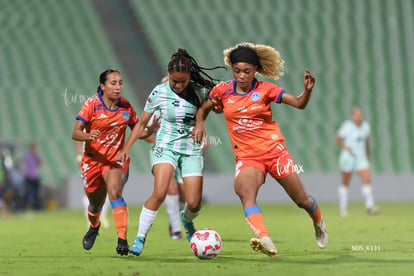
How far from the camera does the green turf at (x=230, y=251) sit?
6906 mm

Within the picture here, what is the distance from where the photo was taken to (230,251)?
882 cm

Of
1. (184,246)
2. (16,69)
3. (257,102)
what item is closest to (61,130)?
(16,69)

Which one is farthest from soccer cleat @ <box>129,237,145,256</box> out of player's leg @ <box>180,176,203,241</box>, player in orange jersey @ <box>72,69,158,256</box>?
player's leg @ <box>180,176,203,241</box>

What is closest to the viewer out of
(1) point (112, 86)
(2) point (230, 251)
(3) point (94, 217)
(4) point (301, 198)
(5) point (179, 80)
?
(4) point (301, 198)

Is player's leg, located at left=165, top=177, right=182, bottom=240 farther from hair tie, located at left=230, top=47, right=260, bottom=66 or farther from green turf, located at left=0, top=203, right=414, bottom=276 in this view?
hair tie, located at left=230, top=47, right=260, bottom=66

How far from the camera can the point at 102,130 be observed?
8648 millimetres

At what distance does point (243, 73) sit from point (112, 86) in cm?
153

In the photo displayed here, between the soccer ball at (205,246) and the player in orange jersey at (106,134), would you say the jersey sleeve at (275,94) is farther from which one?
the player in orange jersey at (106,134)

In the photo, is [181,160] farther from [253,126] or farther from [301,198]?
[301,198]

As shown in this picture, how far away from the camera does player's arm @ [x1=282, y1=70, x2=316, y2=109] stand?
739 cm

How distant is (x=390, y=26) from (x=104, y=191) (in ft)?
66.6

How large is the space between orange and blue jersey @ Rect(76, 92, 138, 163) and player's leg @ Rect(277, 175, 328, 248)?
1.85m

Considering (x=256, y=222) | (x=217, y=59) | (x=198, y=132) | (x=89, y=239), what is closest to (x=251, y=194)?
(x=256, y=222)

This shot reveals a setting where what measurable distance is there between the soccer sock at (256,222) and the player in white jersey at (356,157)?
30.1ft
